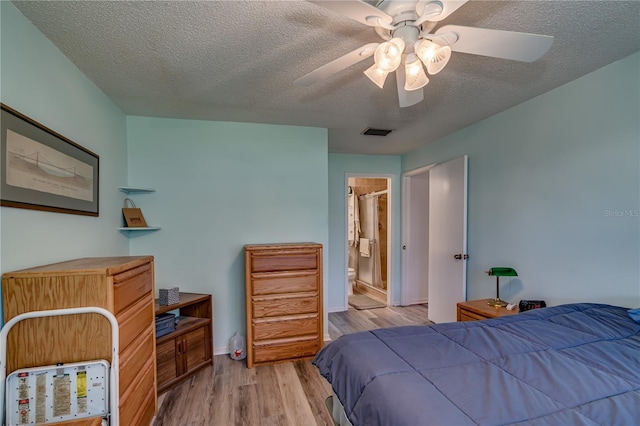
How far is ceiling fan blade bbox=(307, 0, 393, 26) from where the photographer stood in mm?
1045

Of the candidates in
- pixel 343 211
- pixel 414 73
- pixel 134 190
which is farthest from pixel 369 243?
pixel 414 73

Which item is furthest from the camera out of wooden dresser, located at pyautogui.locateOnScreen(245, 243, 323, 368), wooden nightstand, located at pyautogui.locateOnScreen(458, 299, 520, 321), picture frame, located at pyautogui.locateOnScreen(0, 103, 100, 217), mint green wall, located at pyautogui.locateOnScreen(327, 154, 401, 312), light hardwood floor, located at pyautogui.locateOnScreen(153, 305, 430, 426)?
mint green wall, located at pyautogui.locateOnScreen(327, 154, 401, 312)

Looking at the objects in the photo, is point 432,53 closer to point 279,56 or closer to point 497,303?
point 279,56

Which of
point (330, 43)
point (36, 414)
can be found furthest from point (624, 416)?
point (36, 414)

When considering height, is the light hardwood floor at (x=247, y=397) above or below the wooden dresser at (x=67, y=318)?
below

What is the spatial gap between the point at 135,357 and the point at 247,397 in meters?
0.95

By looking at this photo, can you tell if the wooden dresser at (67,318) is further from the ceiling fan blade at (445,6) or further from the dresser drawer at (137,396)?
the ceiling fan blade at (445,6)

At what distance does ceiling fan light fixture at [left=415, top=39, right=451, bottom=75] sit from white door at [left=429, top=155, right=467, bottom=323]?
209 centimetres

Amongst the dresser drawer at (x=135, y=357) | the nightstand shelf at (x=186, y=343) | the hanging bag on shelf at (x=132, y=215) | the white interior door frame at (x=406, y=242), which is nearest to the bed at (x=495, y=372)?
the dresser drawer at (x=135, y=357)

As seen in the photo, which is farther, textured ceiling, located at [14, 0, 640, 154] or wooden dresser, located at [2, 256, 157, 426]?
textured ceiling, located at [14, 0, 640, 154]

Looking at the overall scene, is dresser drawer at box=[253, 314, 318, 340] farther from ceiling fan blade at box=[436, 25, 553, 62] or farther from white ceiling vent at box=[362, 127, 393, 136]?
ceiling fan blade at box=[436, 25, 553, 62]

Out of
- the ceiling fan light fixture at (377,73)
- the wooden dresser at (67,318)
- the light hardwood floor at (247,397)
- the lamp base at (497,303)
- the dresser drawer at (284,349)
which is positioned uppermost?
the ceiling fan light fixture at (377,73)

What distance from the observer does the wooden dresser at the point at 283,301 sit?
8.89 feet

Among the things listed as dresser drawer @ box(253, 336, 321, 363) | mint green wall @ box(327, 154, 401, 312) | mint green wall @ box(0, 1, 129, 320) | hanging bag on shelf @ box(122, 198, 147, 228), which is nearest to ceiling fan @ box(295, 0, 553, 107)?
mint green wall @ box(0, 1, 129, 320)
